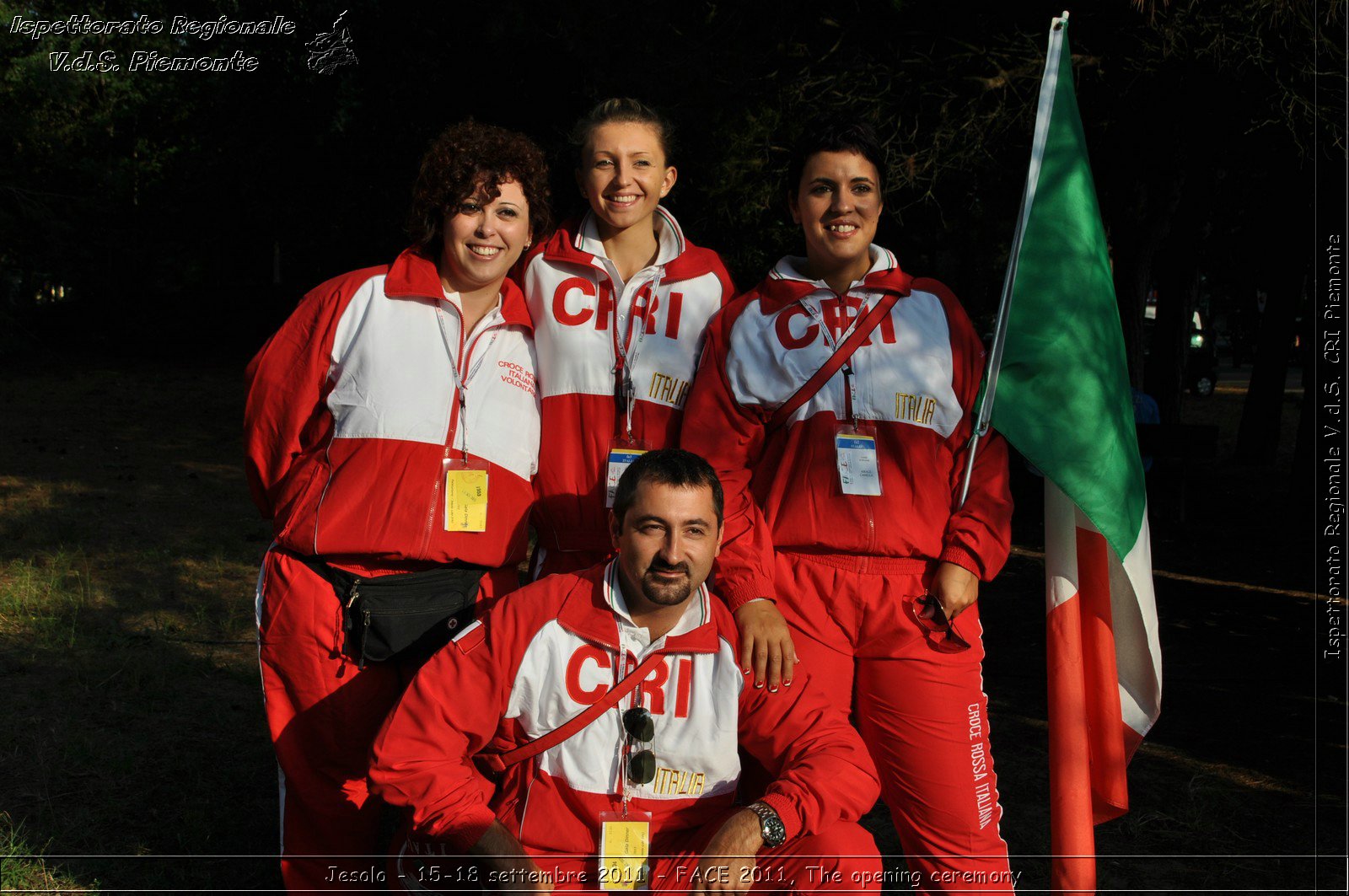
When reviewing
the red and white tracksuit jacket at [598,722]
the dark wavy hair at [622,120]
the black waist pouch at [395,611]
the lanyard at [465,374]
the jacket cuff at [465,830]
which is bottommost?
the jacket cuff at [465,830]

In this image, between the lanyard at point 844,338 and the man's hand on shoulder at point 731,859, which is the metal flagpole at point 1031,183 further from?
the man's hand on shoulder at point 731,859

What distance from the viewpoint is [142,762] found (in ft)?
17.1

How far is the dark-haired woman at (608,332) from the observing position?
3643 mm

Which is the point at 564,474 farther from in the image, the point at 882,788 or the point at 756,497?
the point at 882,788

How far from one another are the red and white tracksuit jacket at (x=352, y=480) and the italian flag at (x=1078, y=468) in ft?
5.18

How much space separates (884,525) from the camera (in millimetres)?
3305

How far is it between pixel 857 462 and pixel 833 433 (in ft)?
0.37

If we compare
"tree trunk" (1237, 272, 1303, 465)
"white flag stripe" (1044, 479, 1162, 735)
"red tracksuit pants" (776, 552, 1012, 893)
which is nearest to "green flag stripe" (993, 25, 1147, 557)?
"white flag stripe" (1044, 479, 1162, 735)

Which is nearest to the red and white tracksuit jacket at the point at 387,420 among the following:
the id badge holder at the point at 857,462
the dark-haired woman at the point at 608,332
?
the dark-haired woman at the point at 608,332

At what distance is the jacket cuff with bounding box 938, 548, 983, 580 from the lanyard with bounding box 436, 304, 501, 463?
1.45 meters

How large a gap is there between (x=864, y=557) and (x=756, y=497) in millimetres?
384

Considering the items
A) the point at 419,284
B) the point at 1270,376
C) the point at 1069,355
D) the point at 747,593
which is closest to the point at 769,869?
the point at 747,593

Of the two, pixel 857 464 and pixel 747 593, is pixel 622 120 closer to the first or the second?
pixel 857 464

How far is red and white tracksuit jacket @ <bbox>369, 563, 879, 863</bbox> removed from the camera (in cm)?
306
